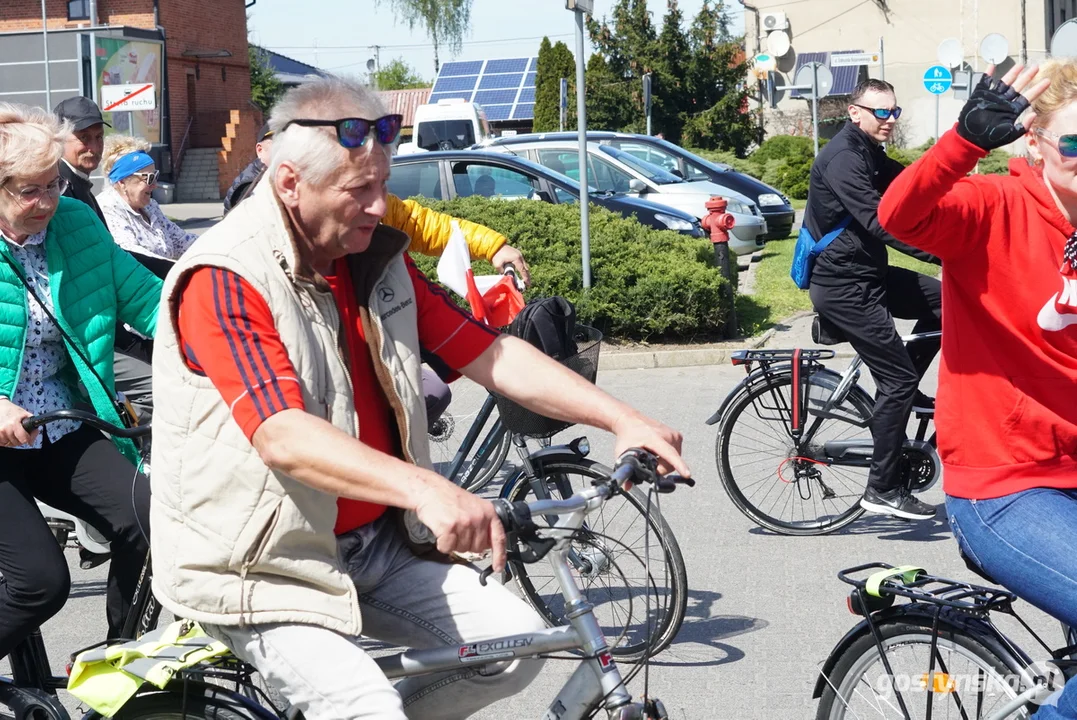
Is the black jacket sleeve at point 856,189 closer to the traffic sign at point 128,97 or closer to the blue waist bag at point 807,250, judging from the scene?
the blue waist bag at point 807,250

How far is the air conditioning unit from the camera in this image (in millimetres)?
45844

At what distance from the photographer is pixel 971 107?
2.59m

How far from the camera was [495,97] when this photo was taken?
43562 mm

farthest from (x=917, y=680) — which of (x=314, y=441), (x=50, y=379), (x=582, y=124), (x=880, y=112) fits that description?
(x=582, y=124)

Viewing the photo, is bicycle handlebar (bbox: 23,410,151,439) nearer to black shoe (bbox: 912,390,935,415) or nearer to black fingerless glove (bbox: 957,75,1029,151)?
black fingerless glove (bbox: 957,75,1029,151)

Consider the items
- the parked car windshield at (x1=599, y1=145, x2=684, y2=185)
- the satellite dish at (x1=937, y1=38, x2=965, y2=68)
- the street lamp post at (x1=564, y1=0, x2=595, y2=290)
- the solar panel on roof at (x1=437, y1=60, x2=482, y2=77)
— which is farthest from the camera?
the solar panel on roof at (x1=437, y1=60, x2=482, y2=77)

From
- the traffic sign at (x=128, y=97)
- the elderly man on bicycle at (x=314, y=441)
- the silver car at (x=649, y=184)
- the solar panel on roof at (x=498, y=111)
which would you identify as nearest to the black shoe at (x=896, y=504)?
the elderly man on bicycle at (x=314, y=441)

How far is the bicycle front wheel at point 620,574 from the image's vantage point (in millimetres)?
4473

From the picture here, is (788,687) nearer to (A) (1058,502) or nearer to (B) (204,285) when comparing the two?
(A) (1058,502)

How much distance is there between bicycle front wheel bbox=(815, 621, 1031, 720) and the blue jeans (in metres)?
0.16

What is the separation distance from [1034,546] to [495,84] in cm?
4277

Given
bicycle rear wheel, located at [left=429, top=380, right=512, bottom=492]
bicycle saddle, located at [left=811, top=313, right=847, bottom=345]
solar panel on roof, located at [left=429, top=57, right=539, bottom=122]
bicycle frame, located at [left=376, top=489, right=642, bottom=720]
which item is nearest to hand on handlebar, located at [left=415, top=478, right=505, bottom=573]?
bicycle frame, located at [left=376, top=489, right=642, bottom=720]

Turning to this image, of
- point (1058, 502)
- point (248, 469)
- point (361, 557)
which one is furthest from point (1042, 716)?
point (248, 469)

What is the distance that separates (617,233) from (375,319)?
31.0ft
